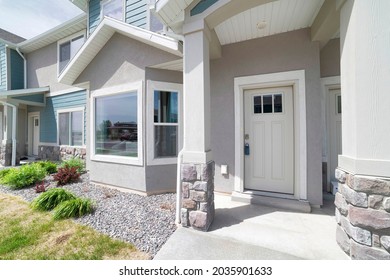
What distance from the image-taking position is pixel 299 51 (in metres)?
3.58

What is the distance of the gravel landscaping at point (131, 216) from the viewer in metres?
2.65

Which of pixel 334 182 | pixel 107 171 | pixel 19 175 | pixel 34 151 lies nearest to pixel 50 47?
pixel 34 151

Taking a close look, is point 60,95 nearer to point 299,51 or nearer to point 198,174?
point 198,174

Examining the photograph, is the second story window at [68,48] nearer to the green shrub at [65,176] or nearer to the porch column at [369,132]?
the green shrub at [65,176]

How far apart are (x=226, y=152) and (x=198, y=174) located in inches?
59.4

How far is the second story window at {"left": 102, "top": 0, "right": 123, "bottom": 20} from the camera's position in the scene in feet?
21.6

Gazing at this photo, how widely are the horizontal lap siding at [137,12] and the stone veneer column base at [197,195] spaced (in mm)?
5342

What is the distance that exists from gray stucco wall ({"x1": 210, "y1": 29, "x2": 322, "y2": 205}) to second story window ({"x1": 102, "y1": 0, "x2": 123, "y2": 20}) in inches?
189

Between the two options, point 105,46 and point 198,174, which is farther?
point 105,46

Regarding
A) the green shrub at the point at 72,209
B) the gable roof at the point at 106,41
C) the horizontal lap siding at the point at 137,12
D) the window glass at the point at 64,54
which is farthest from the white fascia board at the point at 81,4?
the green shrub at the point at 72,209

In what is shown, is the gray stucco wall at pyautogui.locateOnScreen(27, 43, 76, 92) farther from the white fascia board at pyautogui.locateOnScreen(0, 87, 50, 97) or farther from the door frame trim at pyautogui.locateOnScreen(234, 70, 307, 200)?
the door frame trim at pyautogui.locateOnScreen(234, 70, 307, 200)

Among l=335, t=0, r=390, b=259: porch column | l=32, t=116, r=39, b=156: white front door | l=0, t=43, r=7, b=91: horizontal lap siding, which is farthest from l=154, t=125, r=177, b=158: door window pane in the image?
l=0, t=43, r=7, b=91: horizontal lap siding

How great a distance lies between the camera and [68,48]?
855 centimetres

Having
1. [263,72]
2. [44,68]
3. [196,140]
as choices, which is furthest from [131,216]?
[44,68]
